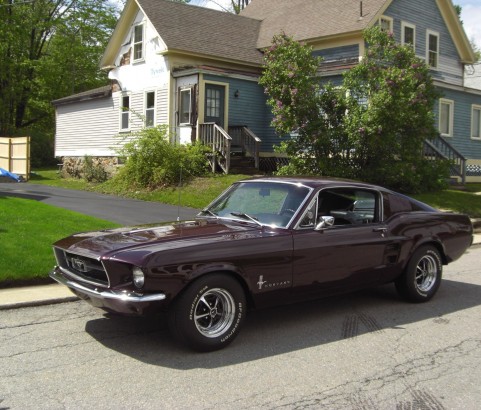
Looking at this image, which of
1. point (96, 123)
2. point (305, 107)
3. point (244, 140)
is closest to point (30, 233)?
point (305, 107)

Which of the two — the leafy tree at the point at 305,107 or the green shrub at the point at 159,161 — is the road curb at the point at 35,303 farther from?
the green shrub at the point at 159,161

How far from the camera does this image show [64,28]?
40375 millimetres

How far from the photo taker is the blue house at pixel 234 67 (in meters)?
21.0

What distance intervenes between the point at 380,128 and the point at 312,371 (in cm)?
1116

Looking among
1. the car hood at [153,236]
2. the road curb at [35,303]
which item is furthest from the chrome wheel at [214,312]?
the road curb at [35,303]

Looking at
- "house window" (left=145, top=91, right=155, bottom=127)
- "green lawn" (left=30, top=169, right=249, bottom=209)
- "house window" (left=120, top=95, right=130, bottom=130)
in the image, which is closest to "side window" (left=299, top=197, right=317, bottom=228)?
"green lawn" (left=30, top=169, right=249, bottom=209)

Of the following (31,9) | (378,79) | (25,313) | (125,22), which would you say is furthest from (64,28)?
(25,313)

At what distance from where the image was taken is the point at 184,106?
21453 mm

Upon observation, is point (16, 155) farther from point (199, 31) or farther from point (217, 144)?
point (217, 144)

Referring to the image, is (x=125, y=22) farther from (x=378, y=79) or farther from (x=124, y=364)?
(x=124, y=364)

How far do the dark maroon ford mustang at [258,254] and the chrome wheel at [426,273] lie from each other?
0.04 feet

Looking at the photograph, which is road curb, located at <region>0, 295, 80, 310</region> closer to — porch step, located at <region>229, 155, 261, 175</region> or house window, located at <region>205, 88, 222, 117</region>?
porch step, located at <region>229, 155, 261, 175</region>

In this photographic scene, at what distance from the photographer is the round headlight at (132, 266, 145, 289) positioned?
14.6ft

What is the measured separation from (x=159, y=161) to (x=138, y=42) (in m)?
8.10
